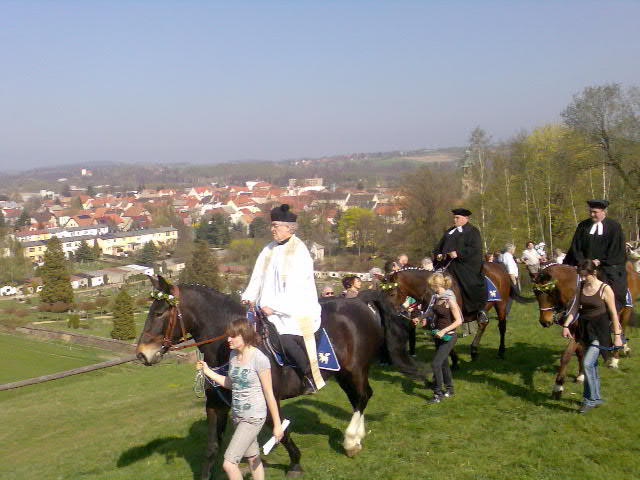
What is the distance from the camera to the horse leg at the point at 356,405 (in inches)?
284

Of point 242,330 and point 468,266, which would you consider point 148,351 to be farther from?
point 468,266

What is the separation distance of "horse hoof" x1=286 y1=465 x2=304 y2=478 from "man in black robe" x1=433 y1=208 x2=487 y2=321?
14.3 ft

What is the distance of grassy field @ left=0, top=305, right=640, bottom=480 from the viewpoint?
6.79m

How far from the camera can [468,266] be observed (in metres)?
9.94

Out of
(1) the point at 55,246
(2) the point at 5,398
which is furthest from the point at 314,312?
(1) the point at 55,246

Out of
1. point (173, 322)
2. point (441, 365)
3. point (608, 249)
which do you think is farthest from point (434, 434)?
point (608, 249)

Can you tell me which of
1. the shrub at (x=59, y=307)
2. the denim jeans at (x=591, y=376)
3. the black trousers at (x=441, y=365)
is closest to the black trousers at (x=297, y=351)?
the black trousers at (x=441, y=365)

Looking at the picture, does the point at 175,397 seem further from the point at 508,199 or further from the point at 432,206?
the point at 432,206

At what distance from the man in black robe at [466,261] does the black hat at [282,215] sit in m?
4.09

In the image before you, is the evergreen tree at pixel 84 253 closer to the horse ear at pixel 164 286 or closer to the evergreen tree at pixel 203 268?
the evergreen tree at pixel 203 268

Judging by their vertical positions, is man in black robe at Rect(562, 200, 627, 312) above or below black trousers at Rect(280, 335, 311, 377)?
above

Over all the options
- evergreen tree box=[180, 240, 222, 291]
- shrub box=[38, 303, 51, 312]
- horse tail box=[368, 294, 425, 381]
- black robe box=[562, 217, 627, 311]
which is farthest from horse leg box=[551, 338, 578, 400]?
shrub box=[38, 303, 51, 312]

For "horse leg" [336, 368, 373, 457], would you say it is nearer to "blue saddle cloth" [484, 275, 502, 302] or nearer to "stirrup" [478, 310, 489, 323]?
"stirrup" [478, 310, 489, 323]

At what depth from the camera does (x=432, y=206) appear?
1966 inches
